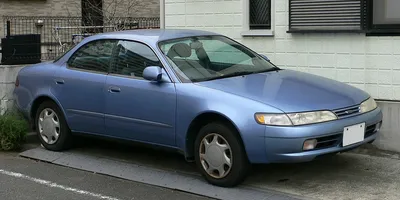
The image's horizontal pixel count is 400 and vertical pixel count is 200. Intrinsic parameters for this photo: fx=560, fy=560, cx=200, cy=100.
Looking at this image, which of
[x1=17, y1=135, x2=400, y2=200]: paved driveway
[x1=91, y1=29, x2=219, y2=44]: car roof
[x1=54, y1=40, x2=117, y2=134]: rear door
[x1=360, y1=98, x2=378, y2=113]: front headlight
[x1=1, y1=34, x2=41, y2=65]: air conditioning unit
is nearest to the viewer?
[x1=17, y1=135, x2=400, y2=200]: paved driveway

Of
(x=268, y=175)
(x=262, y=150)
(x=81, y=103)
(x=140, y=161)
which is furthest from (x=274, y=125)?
(x=81, y=103)

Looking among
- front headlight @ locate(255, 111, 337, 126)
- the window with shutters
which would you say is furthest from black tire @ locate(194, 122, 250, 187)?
the window with shutters

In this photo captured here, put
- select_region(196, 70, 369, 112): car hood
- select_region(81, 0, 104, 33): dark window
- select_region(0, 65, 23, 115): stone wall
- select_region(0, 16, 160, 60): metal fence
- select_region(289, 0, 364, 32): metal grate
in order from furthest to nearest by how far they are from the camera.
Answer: select_region(81, 0, 104, 33): dark window → select_region(0, 16, 160, 60): metal fence → select_region(0, 65, 23, 115): stone wall → select_region(289, 0, 364, 32): metal grate → select_region(196, 70, 369, 112): car hood

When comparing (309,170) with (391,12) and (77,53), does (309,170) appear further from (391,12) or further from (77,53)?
(77,53)

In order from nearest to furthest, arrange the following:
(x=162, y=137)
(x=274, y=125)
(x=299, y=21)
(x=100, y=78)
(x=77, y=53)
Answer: (x=274, y=125) → (x=162, y=137) → (x=100, y=78) → (x=77, y=53) → (x=299, y=21)

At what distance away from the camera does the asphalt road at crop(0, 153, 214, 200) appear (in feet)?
18.1

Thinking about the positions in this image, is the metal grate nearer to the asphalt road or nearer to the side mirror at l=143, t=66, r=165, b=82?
the side mirror at l=143, t=66, r=165, b=82

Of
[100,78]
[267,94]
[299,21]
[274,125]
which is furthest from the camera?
[299,21]

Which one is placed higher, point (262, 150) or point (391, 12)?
point (391, 12)

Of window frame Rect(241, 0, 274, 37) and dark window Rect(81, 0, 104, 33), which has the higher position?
dark window Rect(81, 0, 104, 33)

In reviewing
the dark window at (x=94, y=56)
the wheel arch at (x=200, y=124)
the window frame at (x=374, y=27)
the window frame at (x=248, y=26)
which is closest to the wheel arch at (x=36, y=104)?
the dark window at (x=94, y=56)

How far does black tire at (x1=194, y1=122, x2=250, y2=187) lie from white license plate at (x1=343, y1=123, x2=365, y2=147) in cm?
97

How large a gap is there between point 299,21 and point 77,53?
308 centimetres

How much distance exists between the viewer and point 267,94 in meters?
5.49
